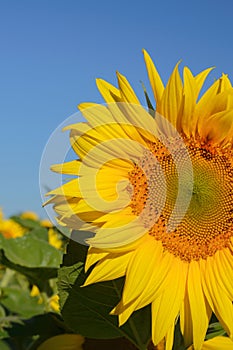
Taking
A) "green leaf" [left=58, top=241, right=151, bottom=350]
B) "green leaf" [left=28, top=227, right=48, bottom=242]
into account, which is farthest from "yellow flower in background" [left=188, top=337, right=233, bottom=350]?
"green leaf" [left=28, top=227, right=48, bottom=242]

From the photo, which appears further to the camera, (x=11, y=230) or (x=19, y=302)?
(x=11, y=230)

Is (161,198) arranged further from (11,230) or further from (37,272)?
(11,230)

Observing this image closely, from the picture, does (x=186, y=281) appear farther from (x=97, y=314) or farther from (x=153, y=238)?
(x=97, y=314)

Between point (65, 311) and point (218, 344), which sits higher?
point (65, 311)

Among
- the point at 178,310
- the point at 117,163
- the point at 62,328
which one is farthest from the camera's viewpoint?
the point at 62,328

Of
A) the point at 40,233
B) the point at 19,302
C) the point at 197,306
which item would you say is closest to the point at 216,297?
the point at 197,306

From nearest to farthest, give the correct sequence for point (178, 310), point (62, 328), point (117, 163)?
1. point (178, 310)
2. point (117, 163)
3. point (62, 328)

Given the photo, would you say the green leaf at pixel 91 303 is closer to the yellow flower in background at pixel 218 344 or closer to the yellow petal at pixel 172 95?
the yellow flower in background at pixel 218 344

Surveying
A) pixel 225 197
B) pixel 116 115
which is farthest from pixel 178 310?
pixel 116 115
